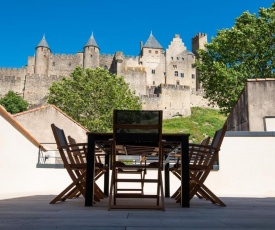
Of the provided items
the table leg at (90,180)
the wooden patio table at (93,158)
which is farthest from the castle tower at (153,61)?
the table leg at (90,180)

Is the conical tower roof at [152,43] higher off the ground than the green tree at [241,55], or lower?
higher

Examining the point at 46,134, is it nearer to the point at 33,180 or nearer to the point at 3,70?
the point at 33,180

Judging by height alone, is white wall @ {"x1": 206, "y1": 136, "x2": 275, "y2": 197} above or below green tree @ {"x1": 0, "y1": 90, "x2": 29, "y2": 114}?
below

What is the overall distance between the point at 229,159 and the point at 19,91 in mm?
41634

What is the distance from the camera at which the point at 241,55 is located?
1589cm

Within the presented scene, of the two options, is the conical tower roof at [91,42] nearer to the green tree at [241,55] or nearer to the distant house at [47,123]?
the green tree at [241,55]

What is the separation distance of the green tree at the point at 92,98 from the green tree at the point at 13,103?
18632 mm

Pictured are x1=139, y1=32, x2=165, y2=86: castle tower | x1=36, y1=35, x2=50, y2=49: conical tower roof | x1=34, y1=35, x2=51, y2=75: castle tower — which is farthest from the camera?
x1=36, y1=35, x2=50, y2=49: conical tower roof

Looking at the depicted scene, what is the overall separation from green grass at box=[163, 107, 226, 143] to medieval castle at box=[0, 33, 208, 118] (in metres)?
1.26

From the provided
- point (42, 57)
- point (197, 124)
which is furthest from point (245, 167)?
point (42, 57)

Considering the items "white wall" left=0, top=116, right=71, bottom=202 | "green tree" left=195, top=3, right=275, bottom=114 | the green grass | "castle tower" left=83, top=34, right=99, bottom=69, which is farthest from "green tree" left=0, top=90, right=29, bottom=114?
"white wall" left=0, top=116, right=71, bottom=202

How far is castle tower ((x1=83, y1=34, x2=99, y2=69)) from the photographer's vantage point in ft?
170

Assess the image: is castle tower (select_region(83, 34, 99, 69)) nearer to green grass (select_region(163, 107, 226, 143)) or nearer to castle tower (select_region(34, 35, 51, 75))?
castle tower (select_region(34, 35, 51, 75))

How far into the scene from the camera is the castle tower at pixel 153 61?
51.6 metres
